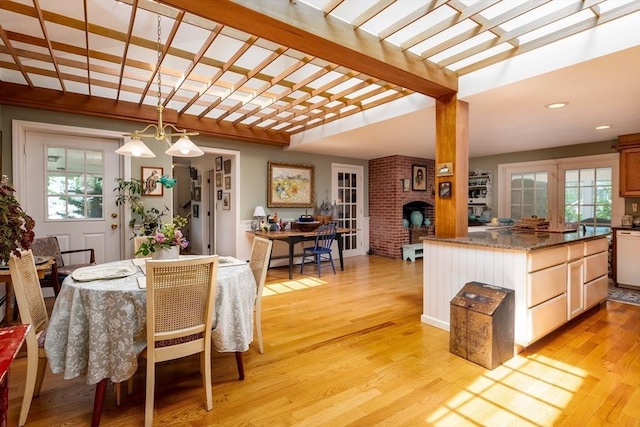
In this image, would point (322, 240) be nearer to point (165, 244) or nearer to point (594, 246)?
point (165, 244)

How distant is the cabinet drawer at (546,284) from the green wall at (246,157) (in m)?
4.19

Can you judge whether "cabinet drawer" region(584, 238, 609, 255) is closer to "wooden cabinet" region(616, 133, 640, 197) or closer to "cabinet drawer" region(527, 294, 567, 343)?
"cabinet drawer" region(527, 294, 567, 343)

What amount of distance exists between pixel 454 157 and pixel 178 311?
2.56 meters

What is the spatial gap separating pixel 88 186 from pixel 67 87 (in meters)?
1.16

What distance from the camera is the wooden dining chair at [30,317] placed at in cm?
165

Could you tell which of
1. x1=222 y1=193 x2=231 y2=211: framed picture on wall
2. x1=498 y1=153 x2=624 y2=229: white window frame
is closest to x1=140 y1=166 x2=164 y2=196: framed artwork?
Answer: x1=222 y1=193 x2=231 y2=211: framed picture on wall

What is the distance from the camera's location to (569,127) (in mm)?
4156

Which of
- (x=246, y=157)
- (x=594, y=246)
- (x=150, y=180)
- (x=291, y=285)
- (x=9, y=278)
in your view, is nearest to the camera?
(x=9, y=278)

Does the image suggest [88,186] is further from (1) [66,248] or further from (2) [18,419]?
(2) [18,419]

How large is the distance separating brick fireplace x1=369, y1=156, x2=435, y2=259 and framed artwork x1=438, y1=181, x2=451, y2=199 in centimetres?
337

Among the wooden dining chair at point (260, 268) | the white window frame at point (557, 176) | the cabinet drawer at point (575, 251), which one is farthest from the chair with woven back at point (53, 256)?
the white window frame at point (557, 176)

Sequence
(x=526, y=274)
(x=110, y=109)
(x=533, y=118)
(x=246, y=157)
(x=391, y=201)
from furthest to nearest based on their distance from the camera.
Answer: (x=391, y=201) → (x=246, y=157) → (x=110, y=109) → (x=533, y=118) → (x=526, y=274)

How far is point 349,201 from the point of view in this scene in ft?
22.4

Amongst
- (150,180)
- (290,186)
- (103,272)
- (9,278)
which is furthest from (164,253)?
(290,186)
